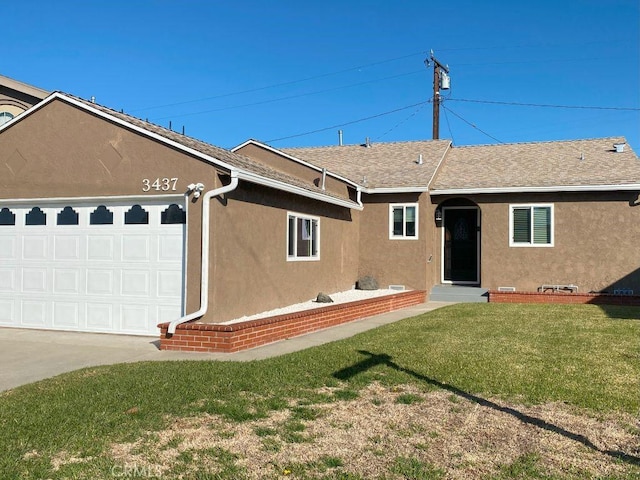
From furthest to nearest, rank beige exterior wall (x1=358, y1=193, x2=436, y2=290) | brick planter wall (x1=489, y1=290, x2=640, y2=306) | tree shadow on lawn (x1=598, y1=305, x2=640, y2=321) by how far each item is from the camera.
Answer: beige exterior wall (x1=358, y1=193, x2=436, y2=290), brick planter wall (x1=489, y1=290, x2=640, y2=306), tree shadow on lawn (x1=598, y1=305, x2=640, y2=321)

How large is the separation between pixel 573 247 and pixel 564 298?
1852 mm

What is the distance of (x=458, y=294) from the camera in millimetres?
16547

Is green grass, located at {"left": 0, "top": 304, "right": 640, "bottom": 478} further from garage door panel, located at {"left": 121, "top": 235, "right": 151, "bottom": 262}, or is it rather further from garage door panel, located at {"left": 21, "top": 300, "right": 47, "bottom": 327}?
garage door panel, located at {"left": 21, "top": 300, "right": 47, "bottom": 327}

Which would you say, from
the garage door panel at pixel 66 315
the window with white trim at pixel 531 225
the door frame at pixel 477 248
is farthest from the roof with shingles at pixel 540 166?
the garage door panel at pixel 66 315

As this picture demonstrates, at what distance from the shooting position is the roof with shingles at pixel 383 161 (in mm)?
17312

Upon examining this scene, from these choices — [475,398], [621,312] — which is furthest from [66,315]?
[621,312]

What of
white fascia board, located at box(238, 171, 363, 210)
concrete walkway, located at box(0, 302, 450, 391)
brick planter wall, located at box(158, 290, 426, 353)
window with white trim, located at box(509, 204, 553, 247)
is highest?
white fascia board, located at box(238, 171, 363, 210)

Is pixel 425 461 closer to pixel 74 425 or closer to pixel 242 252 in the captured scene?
pixel 74 425

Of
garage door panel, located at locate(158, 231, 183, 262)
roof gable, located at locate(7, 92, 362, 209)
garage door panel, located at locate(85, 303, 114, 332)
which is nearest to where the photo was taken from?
roof gable, located at locate(7, 92, 362, 209)

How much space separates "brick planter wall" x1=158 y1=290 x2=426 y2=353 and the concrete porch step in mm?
5558

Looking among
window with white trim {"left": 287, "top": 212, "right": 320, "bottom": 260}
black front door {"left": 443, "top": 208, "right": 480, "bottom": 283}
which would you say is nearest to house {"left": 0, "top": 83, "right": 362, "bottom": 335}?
window with white trim {"left": 287, "top": 212, "right": 320, "bottom": 260}

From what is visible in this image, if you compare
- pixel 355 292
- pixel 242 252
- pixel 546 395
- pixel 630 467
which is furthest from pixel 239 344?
pixel 355 292

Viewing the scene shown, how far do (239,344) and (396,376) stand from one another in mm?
2890

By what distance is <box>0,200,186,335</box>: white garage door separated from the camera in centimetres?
1017
